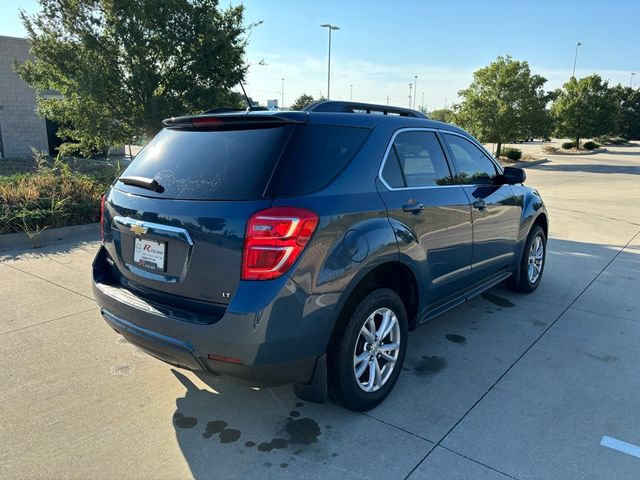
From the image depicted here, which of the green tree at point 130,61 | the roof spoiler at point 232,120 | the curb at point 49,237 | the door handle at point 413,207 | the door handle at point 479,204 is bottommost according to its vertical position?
the curb at point 49,237

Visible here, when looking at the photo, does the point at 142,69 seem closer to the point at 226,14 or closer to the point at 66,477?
the point at 226,14

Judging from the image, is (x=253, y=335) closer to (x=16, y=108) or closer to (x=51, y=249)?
(x=51, y=249)

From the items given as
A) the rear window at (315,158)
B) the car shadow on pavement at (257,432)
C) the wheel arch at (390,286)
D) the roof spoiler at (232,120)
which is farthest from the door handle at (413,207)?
the car shadow on pavement at (257,432)

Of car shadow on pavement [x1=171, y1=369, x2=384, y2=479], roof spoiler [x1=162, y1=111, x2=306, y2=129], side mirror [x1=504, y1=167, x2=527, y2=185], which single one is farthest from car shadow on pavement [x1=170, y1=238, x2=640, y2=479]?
roof spoiler [x1=162, y1=111, x2=306, y2=129]

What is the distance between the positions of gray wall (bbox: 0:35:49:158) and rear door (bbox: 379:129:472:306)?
17587 mm

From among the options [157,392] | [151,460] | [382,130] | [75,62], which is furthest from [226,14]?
[151,460]

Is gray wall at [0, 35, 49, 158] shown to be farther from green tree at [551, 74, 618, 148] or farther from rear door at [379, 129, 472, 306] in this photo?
green tree at [551, 74, 618, 148]

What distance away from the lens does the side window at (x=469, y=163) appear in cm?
396

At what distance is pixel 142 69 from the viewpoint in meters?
9.75

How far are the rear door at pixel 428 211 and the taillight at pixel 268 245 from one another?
0.84 metres

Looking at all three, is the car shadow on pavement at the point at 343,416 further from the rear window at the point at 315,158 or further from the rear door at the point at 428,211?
the rear window at the point at 315,158

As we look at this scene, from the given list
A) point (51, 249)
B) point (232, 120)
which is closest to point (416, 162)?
point (232, 120)

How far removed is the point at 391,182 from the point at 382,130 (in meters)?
0.36

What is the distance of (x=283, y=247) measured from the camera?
7.86 feet
